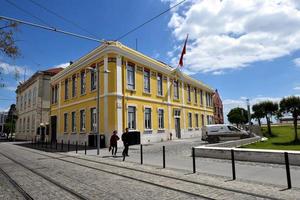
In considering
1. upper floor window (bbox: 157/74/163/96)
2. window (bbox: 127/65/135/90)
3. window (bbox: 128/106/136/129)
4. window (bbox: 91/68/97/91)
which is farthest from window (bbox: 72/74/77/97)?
upper floor window (bbox: 157/74/163/96)

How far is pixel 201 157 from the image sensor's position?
1388 centimetres

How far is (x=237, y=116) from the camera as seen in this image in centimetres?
6431

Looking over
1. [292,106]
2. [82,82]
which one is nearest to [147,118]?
[82,82]

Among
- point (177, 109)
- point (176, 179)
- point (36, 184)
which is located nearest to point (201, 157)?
point (176, 179)

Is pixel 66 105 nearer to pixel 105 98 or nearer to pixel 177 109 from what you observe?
pixel 105 98

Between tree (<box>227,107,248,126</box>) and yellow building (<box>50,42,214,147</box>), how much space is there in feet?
102

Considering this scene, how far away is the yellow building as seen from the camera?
936 inches

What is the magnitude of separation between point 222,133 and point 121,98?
10264 mm

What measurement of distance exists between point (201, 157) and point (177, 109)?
63.4ft

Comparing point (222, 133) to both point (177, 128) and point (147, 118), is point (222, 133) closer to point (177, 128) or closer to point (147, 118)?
point (147, 118)

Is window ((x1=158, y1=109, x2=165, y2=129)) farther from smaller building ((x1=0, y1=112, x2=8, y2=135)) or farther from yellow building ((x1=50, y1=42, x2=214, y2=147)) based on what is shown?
smaller building ((x1=0, y1=112, x2=8, y2=135))

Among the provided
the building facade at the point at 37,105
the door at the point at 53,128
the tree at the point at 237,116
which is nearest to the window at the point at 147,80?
the door at the point at 53,128

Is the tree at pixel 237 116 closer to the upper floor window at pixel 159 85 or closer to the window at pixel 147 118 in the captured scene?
the upper floor window at pixel 159 85

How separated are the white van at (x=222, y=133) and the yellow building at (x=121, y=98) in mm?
5475
